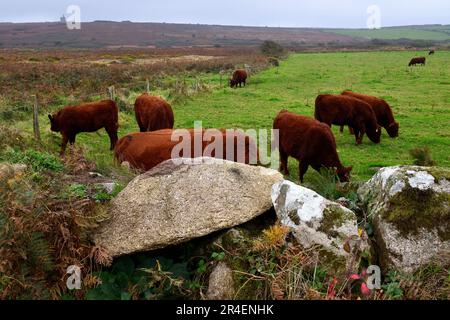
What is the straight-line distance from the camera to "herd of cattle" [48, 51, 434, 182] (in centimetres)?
748

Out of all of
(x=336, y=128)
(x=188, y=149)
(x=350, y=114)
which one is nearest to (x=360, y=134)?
(x=350, y=114)

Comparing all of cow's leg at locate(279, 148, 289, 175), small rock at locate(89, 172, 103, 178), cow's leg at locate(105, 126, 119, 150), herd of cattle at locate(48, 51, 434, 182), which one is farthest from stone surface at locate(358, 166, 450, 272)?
cow's leg at locate(105, 126, 119, 150)

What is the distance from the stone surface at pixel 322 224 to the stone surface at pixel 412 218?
262 mm

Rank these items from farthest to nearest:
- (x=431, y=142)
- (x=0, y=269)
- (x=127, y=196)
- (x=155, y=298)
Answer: (x=431, y=142)
(x=127, y=196)
(x=155, y=298)
(x=0, y=269)

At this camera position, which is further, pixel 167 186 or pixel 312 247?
pixel 167 186

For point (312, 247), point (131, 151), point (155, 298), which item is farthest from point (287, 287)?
point (131, 151)

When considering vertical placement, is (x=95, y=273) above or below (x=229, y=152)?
below

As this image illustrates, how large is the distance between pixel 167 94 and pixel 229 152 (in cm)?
1577

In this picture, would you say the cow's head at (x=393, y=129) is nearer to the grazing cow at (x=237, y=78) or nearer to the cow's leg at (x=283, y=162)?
the cow's leg at (x=283, y=162)

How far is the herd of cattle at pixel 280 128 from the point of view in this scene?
24.6 ft

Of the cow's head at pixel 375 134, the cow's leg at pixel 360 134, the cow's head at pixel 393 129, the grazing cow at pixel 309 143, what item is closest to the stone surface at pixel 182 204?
the grazing cow at pixel 309 143

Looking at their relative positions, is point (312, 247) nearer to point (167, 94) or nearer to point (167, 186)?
point (167, 186)

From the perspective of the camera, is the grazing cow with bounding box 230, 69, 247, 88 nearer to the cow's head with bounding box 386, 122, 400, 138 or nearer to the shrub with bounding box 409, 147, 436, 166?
the cow's head with bounding box 386, 122, 400, 138

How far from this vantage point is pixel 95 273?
13.8ft
